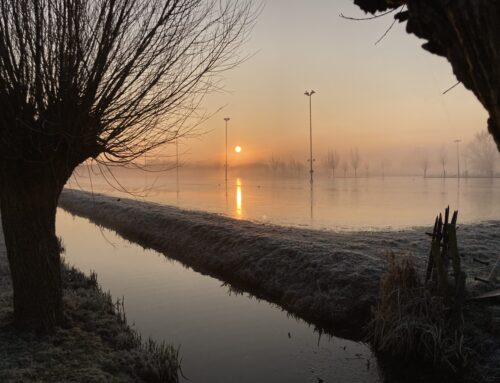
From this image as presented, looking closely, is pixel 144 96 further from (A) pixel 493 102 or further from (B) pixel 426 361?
(B) pixel 426 361

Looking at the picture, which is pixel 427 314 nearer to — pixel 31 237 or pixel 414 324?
pixel 414 324

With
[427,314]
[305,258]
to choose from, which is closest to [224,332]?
[427,314]

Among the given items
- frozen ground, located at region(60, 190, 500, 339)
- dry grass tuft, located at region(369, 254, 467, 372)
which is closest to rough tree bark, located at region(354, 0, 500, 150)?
dry grass tuft, located at region(369, 254, 467, 372)

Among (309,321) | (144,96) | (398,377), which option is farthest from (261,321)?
(144,96)

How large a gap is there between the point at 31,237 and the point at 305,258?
8701 mm

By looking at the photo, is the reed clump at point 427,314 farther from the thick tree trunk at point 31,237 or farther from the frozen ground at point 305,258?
the thick tree trunk at point 31,237

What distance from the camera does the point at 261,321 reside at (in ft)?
35.0

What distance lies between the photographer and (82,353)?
7.18 m

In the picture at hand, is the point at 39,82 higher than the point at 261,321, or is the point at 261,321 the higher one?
the point at 39,82

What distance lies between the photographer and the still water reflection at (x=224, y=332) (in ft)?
25.8

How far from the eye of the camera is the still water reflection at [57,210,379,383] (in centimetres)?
788

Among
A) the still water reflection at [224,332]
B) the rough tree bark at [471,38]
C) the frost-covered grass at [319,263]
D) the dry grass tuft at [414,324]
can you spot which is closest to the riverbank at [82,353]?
the still water reflection at [224,332]

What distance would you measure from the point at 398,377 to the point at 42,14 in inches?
333

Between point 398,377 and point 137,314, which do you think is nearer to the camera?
point 398,377
